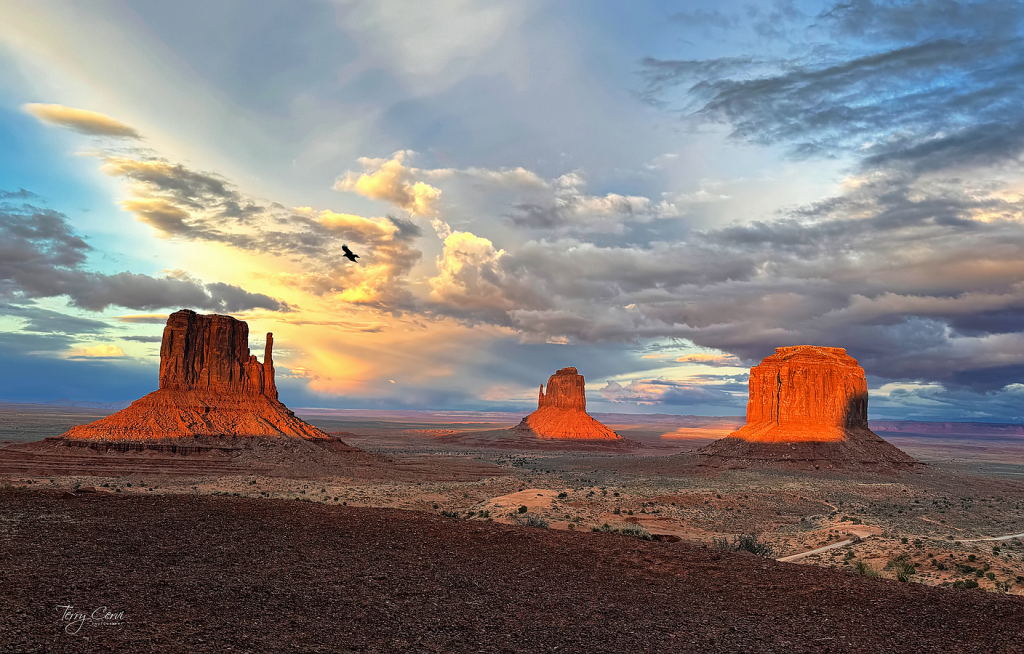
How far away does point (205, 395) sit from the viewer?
75812 millimetres

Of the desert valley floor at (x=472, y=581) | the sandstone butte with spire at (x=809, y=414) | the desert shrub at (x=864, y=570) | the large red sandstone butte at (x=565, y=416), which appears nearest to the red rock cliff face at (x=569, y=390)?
the large red sandstone butte at (x=565, y=416)

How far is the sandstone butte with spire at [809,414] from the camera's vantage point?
81.2 metres

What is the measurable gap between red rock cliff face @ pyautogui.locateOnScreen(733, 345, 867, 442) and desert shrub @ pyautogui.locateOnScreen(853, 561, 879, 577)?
228ft

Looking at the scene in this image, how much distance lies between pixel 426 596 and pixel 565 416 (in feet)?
476

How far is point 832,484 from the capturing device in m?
57.2

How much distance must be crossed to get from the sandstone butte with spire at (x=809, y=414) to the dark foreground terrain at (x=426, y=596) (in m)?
68.5

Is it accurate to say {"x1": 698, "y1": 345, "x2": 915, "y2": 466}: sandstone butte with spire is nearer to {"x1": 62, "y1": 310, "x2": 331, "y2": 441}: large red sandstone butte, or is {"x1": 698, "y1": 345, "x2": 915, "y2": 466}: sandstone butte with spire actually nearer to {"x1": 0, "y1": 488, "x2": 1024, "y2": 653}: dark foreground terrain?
{"x1": 62, "y1": 310, "x2": 331, "y2": 441}: large red sandstone butte

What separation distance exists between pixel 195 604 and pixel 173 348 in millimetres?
70939

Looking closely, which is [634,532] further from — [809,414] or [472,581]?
[809,414]

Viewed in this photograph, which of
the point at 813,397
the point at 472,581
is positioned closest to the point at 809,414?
the point at 813,397

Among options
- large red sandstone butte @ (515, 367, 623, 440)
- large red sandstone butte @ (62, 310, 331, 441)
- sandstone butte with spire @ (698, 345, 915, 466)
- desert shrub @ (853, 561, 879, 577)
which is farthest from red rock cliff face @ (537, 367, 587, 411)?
desert shrub @ (853, 561, 879, 577)

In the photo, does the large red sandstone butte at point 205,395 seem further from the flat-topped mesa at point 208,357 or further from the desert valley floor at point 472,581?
the desert valley floor at point 472,581

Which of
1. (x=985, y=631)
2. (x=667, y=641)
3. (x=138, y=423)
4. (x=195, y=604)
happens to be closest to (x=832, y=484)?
(x=985, y=631)

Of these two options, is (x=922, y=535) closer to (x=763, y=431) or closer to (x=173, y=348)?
(x=763, y=431)
